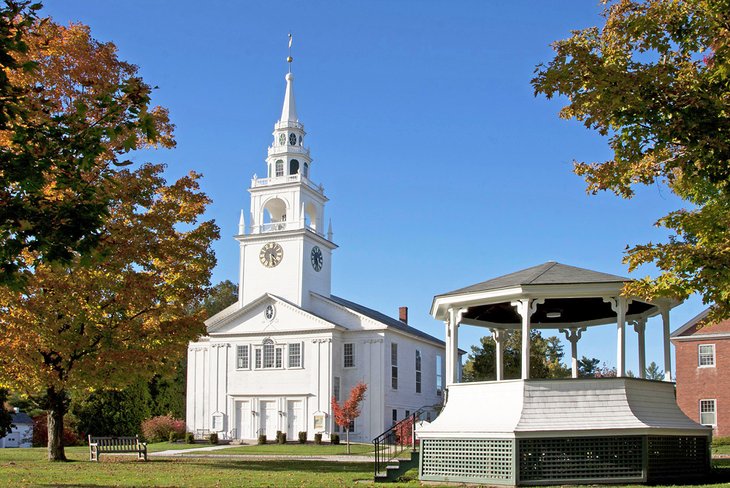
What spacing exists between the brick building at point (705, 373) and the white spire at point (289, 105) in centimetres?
2750

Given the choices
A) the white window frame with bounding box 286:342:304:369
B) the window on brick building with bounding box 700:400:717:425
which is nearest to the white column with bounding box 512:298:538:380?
the window on brick building with bounding box 700:400:717:425

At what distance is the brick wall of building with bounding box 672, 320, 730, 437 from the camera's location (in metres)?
41.9

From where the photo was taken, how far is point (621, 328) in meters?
17.9

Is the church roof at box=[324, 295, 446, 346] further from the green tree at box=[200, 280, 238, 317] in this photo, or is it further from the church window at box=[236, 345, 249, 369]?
the green tree at box=[200, 280, 238, 317]

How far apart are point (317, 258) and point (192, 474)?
3160cm

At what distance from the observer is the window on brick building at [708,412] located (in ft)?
139

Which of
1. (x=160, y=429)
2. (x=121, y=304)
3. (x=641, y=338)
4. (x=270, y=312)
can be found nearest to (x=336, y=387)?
(x=270, y=312)

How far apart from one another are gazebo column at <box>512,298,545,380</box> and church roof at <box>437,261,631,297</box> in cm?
45

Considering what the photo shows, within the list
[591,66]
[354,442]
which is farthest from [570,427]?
[354,442]

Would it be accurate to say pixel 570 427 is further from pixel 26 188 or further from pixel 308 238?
pixel 308 238

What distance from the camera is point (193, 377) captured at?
2090 inches

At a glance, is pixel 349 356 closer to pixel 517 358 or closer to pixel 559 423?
pixel 517 358

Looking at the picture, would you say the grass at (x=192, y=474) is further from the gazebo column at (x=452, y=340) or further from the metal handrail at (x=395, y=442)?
the gazebo column at (x=452, y=340)

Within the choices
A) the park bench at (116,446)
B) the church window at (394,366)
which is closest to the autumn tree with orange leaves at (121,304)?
the park bench at (116,446)
